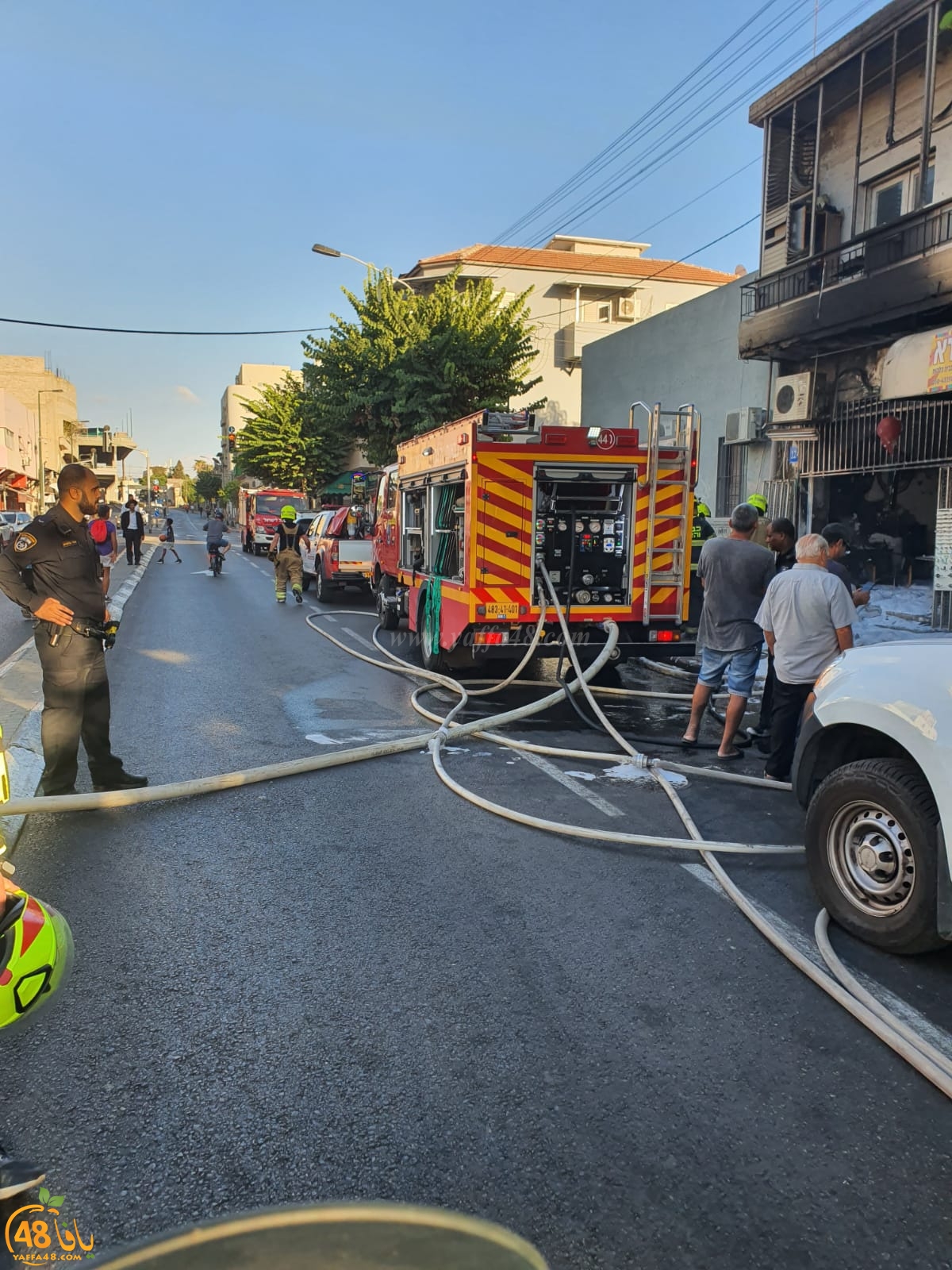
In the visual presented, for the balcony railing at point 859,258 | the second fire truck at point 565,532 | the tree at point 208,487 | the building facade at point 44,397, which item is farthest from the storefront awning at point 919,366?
the tree at point 208,487

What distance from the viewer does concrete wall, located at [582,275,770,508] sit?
61.1 ft

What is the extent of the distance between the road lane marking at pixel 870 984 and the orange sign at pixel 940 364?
10.6 meters

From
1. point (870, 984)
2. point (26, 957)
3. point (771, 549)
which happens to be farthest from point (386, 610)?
point (26, 957)

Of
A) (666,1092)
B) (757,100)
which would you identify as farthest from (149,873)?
(757,100)

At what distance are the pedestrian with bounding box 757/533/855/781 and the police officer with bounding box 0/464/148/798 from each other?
420cm

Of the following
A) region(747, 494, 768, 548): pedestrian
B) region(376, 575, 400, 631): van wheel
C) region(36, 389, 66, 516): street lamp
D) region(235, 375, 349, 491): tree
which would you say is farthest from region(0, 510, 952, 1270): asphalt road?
region(36, 389, 66, 516): street lamp

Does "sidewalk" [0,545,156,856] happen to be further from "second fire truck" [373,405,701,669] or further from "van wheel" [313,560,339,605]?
"van wheel" [313,560,339,605]

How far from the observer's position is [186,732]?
728 cm

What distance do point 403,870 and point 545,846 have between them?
0.80 metres

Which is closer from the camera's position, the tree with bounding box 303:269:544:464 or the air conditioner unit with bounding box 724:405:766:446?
the air conditioner unit with bounding box 724:405:766:446

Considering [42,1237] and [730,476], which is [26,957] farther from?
[730,476]

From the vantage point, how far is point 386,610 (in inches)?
532

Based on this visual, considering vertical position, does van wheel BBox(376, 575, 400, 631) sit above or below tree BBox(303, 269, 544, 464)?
below

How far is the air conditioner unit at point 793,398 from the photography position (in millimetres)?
15758
